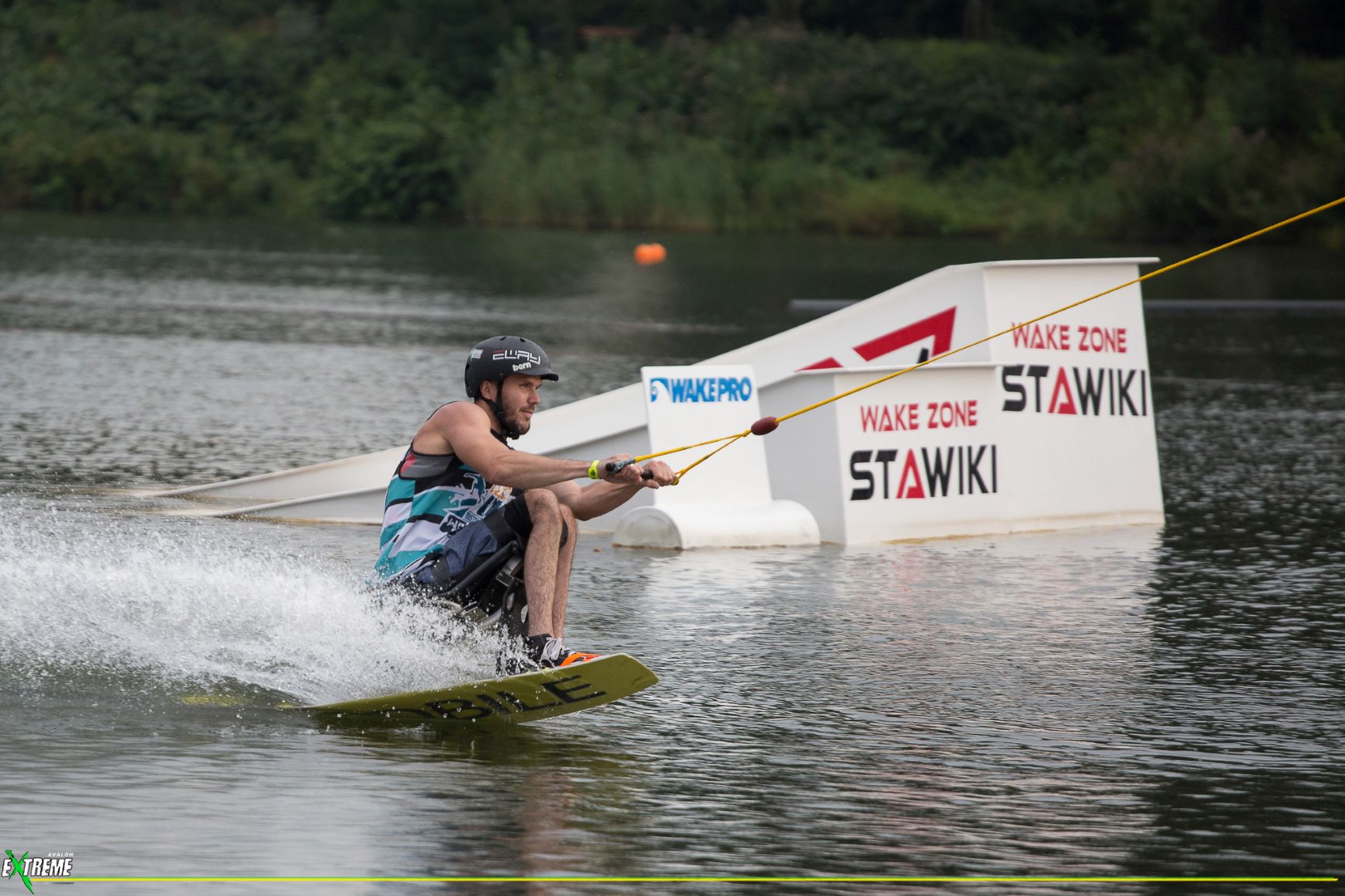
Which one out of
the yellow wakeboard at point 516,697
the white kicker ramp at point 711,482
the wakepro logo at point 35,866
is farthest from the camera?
the white kicker ramp at point 711,482

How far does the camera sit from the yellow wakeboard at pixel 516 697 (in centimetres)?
663

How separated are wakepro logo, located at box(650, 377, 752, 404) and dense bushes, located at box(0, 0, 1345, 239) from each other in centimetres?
3341

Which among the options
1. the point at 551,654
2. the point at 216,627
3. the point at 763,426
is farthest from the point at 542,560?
the point at 216,627

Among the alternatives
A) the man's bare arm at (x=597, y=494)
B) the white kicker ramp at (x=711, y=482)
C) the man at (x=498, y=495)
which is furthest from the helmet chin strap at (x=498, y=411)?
the white kicker ramp at (x=711, y=482)

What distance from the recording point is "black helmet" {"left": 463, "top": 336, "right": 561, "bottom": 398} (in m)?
7.09

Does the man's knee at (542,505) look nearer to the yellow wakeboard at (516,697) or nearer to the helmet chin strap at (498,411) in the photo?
the helmet chin strap at (498,411)

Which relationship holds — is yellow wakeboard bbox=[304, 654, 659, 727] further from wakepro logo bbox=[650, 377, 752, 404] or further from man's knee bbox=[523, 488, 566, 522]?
wakepro logo bbox=[650, 377, 752, 404]

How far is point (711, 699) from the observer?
732 cm

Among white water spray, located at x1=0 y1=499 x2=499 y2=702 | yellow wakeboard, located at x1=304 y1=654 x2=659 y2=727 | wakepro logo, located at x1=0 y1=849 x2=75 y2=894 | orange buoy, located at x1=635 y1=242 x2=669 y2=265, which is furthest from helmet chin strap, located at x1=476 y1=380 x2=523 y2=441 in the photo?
orange buoy, located at x1=635 y1=242 x2=669 y2=265

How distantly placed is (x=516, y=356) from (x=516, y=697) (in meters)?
1.20

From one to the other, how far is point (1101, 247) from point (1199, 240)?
2.78m

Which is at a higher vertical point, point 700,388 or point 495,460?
point 700,388

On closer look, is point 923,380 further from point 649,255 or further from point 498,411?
point 649,255

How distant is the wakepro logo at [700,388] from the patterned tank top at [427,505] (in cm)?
363
